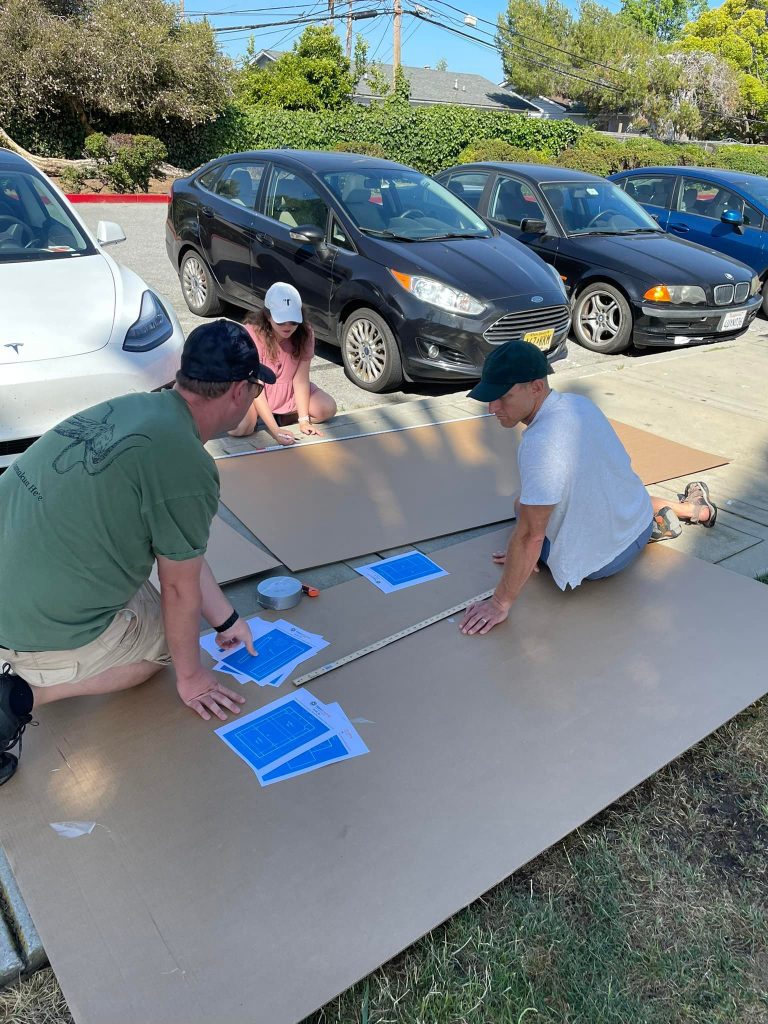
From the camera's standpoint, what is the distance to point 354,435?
4965mm

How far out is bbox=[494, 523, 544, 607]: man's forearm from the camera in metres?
2.73

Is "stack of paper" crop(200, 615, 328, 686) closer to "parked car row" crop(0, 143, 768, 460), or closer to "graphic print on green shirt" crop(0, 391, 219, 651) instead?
"graphic print on green shirt" crop(0, 391, 219, 651)

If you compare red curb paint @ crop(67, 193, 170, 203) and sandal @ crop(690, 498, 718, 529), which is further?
red curb paint @ crop(67, 193, 170, 203)

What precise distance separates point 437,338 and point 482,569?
2.49m

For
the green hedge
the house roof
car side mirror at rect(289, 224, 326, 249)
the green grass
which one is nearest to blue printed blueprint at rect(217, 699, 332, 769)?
the green grass

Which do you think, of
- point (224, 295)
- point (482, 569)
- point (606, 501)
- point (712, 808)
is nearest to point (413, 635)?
point (482, 569)

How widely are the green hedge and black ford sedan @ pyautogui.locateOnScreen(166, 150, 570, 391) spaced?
1644 centimetres

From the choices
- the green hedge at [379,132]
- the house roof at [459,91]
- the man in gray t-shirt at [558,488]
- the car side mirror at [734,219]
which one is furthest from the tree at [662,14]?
the man in gray t-shirt at [558,488]

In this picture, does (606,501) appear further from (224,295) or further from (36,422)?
(224,295)

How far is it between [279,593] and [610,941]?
172 cm

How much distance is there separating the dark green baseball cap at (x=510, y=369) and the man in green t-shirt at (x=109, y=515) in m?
0.80

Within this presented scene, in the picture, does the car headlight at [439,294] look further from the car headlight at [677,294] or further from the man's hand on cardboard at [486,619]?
the man's hand on cardboard at [486,619]

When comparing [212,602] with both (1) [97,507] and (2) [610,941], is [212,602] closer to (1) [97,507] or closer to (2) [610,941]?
(1) [97,507]

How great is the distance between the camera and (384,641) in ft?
9.64
